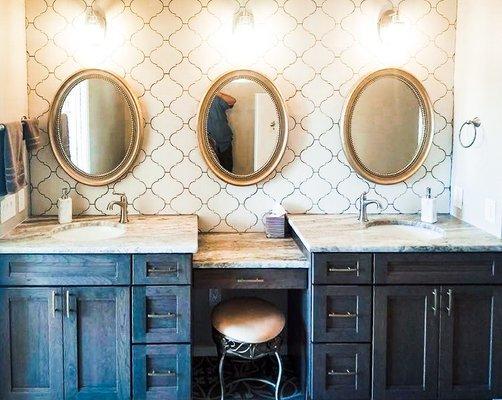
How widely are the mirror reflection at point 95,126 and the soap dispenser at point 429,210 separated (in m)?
1.62

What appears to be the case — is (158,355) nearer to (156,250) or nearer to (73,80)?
(156,250)

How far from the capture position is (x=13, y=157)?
9.09 ft

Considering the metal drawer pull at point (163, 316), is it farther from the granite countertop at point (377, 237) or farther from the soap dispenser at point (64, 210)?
the soap dispenser at point (64, 210)

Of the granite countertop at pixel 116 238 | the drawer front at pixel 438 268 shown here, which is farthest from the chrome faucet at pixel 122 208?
the drawer front at pixel 438 268

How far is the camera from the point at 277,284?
9.41 ft

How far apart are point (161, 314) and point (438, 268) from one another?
1264 mm

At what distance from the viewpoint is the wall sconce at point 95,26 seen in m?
3.17

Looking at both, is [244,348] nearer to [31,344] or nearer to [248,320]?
[248,320]

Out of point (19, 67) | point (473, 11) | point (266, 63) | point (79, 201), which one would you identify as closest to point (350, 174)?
point (266, 63)

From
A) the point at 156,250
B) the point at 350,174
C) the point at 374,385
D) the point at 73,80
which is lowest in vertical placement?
the point at 374,385

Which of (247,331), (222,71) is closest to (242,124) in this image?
(222,71)

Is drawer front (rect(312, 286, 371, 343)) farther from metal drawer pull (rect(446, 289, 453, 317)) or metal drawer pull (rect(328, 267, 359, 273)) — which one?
metal drawer pull (rect(446, 289, 453, 317))

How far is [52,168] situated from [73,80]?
490 mm

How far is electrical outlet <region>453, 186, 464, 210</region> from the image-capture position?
3.33 metres
